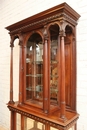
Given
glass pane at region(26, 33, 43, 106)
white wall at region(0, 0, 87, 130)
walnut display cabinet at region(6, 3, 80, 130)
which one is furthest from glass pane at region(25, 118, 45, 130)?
white wall at region(0, 0, 87, 130)

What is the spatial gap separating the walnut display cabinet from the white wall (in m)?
0.07

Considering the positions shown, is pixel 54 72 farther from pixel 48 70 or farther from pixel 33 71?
pixel 33 71

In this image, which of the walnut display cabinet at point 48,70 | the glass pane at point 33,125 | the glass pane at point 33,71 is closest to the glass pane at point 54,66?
the walnut display cabinet at point 48,70

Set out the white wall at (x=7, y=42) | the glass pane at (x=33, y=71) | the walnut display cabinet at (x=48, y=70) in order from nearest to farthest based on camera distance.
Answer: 1. the walnut display cabinet at (x=48, y=70)
2. the white wall at (x=7, y=42)
3. the glass pane at (x=33, y=71)

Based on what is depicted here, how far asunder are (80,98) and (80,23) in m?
0.86

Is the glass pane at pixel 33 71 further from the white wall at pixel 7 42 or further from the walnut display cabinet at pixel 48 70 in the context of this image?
the white wall at pixel 7 42

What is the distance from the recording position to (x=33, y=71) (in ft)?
5.56

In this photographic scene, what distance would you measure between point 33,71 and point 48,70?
1.22 ft

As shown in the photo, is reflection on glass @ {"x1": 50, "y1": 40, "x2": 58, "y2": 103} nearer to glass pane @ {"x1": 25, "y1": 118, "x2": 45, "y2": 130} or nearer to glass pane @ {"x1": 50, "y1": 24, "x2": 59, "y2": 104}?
glass pane @ {"x1": 50, "y1": 24, "x2": 59, "y2": 104}

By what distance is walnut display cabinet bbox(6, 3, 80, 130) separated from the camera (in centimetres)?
123

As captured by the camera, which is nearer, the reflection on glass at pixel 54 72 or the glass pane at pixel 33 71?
the reflection on glass at pixel 54 72

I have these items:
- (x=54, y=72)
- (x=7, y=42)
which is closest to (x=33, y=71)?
(x=54, y=72)

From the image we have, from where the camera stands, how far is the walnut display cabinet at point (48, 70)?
1.23 meters

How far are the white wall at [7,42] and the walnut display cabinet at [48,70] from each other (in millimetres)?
73
